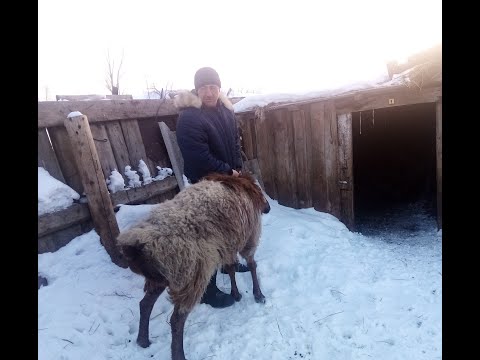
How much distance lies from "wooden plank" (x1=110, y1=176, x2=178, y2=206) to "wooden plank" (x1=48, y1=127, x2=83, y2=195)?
462 millimetres

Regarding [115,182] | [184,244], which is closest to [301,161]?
[115,182]

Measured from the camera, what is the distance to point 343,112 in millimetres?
4930

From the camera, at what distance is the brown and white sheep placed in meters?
2.30

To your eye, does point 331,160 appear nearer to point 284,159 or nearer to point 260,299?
point 284,159

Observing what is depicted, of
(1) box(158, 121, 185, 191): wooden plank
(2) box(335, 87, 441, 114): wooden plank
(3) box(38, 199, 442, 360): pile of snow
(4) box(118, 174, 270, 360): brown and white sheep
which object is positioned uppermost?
(2) box(335, 87, 441, 114): wooden plank

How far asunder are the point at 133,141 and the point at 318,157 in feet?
10.9

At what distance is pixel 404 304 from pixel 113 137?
4378 millimetres

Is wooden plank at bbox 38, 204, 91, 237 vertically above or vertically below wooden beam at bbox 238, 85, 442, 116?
below

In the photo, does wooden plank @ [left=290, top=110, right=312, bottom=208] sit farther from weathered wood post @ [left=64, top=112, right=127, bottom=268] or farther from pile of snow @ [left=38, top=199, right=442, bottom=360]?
weathered wood post @ [left=64, top=112, right=127, bottom=268]

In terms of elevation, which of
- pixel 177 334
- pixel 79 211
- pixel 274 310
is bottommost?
pixel 274 310

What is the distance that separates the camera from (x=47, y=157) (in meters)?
3.34

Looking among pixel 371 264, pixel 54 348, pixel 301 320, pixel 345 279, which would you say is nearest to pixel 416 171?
pixel 371 264

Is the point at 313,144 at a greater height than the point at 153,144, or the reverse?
the point at 153,144

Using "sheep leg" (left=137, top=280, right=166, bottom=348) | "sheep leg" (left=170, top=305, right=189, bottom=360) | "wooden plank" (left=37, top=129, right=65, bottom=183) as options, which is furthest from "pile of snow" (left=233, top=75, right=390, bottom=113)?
"sheep leg" (left=170, top=305, right=189, bottom=360)
